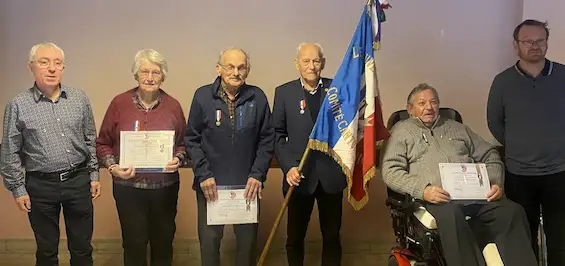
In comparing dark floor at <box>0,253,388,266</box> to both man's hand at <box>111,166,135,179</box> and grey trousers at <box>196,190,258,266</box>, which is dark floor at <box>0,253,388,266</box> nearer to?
grey trousers at <box>196,190,258,266</box>

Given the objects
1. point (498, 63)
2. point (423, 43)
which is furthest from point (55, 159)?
point (498, 63)

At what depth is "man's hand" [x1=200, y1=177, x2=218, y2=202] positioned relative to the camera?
2955 millimetres

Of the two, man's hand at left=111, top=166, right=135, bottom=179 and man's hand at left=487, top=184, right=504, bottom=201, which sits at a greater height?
man's hand at left=111, top=166, right=135, bottom=179

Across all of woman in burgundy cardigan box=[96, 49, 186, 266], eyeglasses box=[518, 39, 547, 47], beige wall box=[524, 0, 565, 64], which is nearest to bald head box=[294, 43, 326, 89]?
woman in burgundy cardigan box=[96, 49, 186, 266]

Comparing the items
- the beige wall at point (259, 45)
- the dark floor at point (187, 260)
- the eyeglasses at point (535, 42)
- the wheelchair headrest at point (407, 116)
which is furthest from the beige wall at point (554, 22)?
the dark floor at point (187, 260)

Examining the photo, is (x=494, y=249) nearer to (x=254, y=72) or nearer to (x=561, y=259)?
(x=561, y=259)

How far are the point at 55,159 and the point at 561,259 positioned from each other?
8.92 feet

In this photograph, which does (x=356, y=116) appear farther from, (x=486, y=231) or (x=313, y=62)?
(x=486, y=231)

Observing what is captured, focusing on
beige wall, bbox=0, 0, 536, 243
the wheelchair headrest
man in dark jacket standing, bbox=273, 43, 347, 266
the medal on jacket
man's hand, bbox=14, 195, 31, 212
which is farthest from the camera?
beige wall, bbox=0, 0, 536, 243

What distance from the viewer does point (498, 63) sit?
4207 millimetres

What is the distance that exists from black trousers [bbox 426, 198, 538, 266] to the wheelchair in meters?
0.04

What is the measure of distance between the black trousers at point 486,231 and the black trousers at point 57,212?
5.75 ft

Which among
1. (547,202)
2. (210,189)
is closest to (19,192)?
(210,189)

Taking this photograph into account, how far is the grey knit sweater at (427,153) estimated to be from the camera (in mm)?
3078
